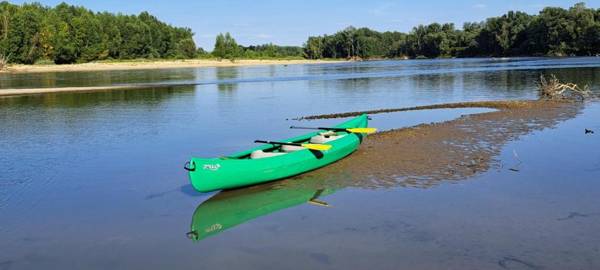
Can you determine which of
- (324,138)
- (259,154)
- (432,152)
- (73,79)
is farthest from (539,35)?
(259,154)

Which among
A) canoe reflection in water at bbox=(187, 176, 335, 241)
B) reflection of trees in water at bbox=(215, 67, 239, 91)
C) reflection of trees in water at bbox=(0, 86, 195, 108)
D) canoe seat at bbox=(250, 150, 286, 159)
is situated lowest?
canoe reflection in water at bbox=(187, 176, 335, 241)

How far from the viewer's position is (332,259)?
9.57 m

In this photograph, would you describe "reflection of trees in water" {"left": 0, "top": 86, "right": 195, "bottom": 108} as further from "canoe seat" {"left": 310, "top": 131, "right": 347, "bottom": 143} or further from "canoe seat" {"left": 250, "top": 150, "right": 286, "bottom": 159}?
"canoe seat" {"left": 250, "top": 150, "right": 286, "bottom": 159}

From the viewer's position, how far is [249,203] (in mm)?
13328

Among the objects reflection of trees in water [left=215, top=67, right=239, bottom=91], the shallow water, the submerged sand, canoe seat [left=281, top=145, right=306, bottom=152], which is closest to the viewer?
the shallow water

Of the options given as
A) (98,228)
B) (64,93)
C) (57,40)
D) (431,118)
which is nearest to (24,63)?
(57,40)

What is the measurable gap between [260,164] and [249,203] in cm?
118

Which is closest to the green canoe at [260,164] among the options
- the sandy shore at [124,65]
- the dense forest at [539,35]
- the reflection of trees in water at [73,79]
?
the reflection of trees in water at [73,79]

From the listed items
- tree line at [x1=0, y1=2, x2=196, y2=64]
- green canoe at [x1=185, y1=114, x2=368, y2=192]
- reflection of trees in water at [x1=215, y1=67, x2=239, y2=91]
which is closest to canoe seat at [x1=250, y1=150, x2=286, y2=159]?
green canoe at [x1=185, y1=114, x2=368, y2=192]

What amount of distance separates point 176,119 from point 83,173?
12473mm

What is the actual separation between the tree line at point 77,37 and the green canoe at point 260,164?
108237mm

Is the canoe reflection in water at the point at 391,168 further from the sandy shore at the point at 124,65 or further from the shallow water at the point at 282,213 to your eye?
the sandy shore at the point at 124,65

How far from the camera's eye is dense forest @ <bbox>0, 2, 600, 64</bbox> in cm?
11625

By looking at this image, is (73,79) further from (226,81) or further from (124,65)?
(124,65)
